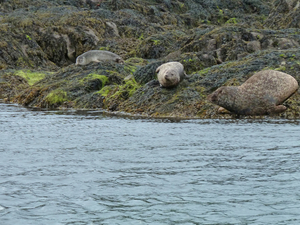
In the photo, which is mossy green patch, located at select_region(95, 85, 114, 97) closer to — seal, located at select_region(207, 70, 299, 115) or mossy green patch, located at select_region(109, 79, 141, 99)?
mossy green patch, located at select_region(109, 79, 141, 99)

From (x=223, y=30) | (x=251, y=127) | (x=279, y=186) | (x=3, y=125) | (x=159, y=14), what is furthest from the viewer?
(x=159, y=14)

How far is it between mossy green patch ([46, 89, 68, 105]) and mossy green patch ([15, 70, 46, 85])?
721 cm

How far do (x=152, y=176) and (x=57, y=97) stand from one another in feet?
37.1

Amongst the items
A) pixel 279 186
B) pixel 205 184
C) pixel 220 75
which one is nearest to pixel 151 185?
pixel 205 184

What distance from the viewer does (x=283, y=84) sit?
10.5m

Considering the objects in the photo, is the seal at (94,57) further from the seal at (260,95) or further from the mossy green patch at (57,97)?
the seal at (260,95)

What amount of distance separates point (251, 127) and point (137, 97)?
486 centimetres

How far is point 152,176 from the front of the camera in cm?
481

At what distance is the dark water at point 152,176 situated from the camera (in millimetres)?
3596

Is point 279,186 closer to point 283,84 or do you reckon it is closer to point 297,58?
point 283,84

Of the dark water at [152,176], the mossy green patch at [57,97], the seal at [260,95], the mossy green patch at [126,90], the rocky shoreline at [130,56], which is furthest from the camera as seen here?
the mossy green patch at [57,97]

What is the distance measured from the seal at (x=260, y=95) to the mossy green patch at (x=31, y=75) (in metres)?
14.3

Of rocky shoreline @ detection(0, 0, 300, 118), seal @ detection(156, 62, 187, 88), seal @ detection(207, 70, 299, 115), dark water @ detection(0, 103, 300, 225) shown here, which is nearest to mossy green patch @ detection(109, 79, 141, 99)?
rocky shoreline @ detection(0, 0, 300, 118)

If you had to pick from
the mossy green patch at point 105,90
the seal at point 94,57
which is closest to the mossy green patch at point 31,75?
the seal at point 94,57
